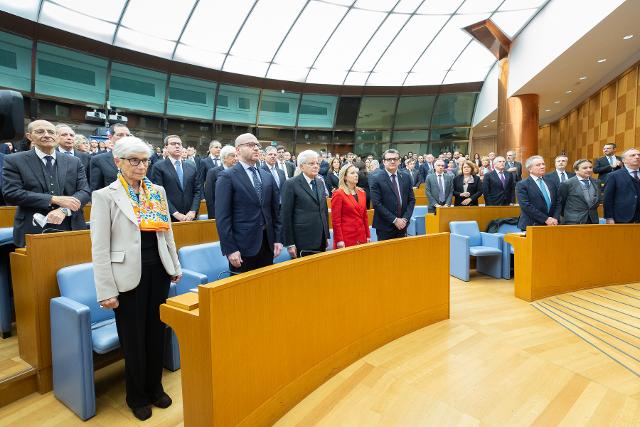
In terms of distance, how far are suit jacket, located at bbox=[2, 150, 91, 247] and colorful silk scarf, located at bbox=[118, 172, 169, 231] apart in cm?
93

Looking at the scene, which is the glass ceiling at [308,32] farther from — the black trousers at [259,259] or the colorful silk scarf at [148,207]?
the colorful silk scarf at [148,207]

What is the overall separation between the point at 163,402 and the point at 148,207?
3.32ft

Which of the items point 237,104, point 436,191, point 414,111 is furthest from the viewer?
point 414,111

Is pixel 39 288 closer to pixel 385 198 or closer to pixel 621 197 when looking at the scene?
pixel 385 198

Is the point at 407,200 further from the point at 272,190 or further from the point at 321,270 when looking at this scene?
the point at 321,270

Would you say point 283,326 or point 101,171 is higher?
point 101,171

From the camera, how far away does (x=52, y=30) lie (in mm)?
7980

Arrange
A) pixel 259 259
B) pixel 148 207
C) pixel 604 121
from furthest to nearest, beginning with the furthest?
1. pixel 604 121
2. pixel 259 259
3. pixel 148 207

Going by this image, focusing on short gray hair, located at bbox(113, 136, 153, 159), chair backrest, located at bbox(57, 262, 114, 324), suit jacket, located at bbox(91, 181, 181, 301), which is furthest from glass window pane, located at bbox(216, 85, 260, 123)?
suit jacket, located at bbox(91, 181, 181, 301)

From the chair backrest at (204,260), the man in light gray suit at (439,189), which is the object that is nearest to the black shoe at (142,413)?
the chair backrest at (204,260)

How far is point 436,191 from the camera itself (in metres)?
5.73

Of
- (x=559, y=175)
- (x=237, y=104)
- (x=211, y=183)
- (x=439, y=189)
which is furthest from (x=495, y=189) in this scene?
(x=237, y=104)

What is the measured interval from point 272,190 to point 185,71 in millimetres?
8875

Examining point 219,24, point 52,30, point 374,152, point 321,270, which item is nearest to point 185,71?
point 219,24
